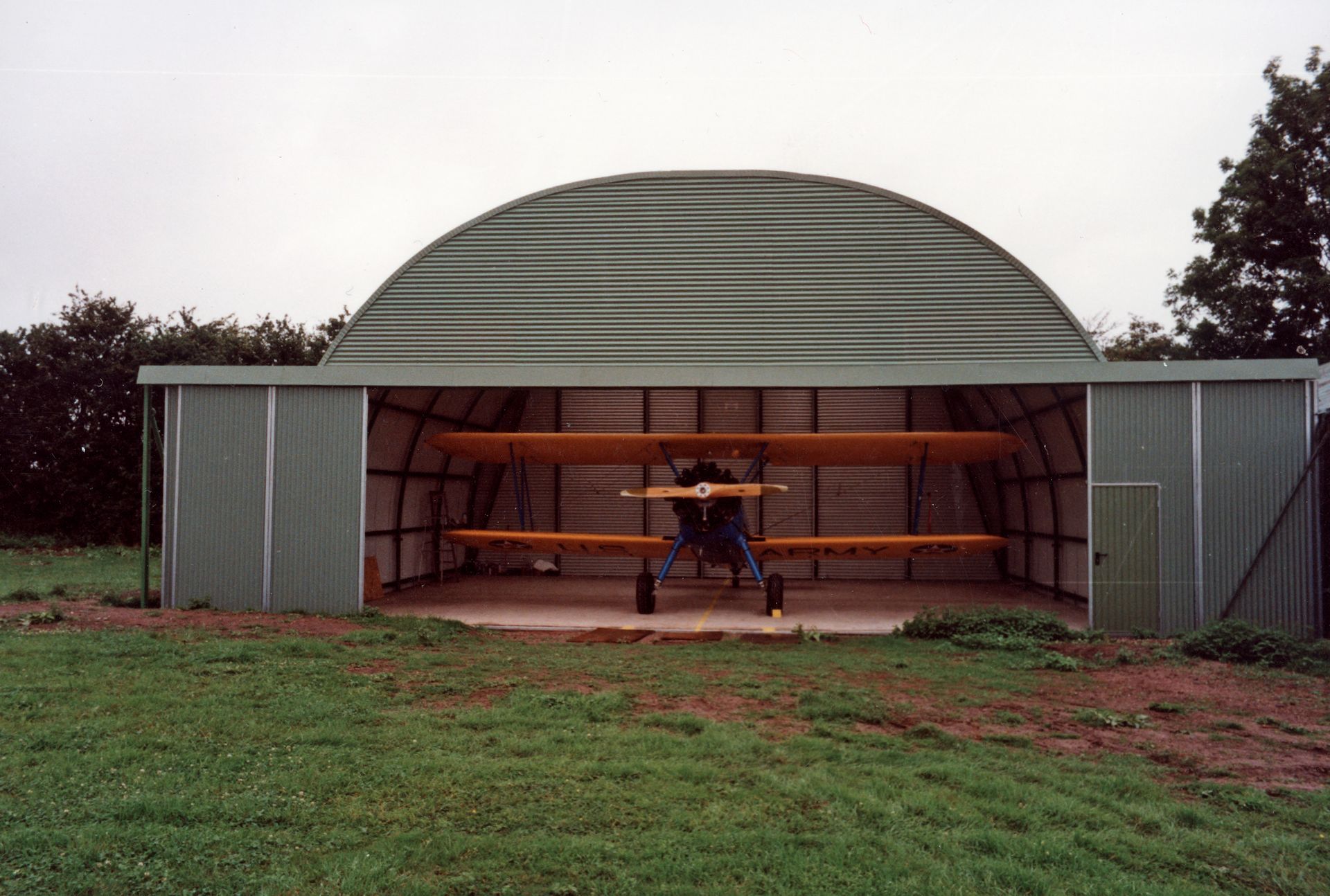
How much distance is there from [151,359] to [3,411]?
4.69 meters

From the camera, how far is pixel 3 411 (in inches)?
1041

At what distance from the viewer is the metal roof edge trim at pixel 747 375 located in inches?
417

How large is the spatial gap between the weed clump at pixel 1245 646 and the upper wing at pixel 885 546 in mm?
3324

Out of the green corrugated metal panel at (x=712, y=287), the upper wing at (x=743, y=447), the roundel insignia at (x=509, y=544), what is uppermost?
the green corrugated metal panel at (x=712, y=287)

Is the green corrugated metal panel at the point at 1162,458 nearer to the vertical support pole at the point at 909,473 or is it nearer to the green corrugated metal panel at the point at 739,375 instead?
the green corrugated metal panel at the point at 739,375

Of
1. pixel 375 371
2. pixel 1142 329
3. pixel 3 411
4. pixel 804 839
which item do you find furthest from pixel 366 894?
pixel 1142 329

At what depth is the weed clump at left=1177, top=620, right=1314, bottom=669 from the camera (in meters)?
8.91

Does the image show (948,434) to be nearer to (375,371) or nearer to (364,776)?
(375,371)

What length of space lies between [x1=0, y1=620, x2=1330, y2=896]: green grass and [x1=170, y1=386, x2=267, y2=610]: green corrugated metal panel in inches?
175

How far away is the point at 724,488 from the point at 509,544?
4.15 metres

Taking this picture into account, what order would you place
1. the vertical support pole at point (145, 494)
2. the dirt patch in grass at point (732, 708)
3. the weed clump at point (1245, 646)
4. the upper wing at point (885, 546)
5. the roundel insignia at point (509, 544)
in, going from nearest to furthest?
the dirt patch in grass at point (732, 708) < the weed clump at point (1245, 646) < the vertical support pole at point (145, 494) < the upper wing at point (885, 546) < the roundel insignia at point (509, 544)

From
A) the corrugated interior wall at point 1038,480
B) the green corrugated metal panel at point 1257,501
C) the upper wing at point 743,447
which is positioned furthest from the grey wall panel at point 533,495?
the green corrugated metal panel at point 1257,501

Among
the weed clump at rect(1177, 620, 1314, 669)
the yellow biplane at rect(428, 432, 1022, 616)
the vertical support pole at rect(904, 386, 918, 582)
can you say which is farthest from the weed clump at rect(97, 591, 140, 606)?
the vertical support pole at rect(904, 386, 918, 582)

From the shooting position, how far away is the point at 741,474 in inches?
727
